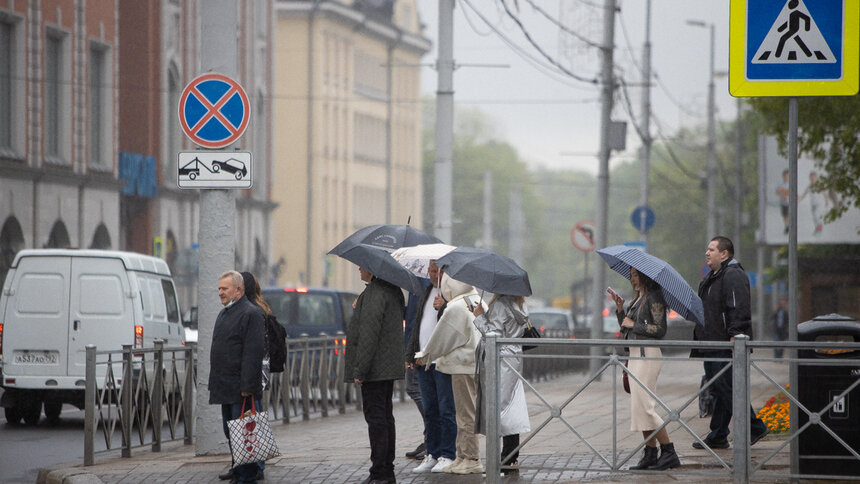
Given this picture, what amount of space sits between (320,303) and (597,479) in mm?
12687

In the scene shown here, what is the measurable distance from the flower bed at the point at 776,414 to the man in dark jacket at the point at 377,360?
11.4ft

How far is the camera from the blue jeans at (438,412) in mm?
11320

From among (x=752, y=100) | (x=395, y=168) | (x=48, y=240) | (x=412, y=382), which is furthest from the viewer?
(x=395, y=168)

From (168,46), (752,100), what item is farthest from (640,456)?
(168,46)

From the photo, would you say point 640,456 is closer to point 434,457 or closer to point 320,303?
point 434,457

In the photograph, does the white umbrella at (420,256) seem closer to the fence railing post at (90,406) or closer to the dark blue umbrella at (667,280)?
the dark blue umbrella at (667,280)

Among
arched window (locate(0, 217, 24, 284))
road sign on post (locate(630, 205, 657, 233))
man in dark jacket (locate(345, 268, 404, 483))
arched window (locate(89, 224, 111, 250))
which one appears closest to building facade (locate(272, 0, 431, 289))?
arched window (locate(89, 224, 111, 250))

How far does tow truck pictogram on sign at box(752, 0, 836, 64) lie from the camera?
928 centimetres

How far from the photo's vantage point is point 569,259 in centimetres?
14600

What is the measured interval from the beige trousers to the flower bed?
8.77 ft

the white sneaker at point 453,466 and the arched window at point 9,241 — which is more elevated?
the arched window at point 9,241

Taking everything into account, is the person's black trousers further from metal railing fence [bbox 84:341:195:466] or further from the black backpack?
metal railing fence [bbox 84:341:195:466]

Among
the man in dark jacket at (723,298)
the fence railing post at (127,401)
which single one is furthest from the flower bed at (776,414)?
the fence railing post at (127,401)

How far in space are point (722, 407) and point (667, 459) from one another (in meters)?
1.54
